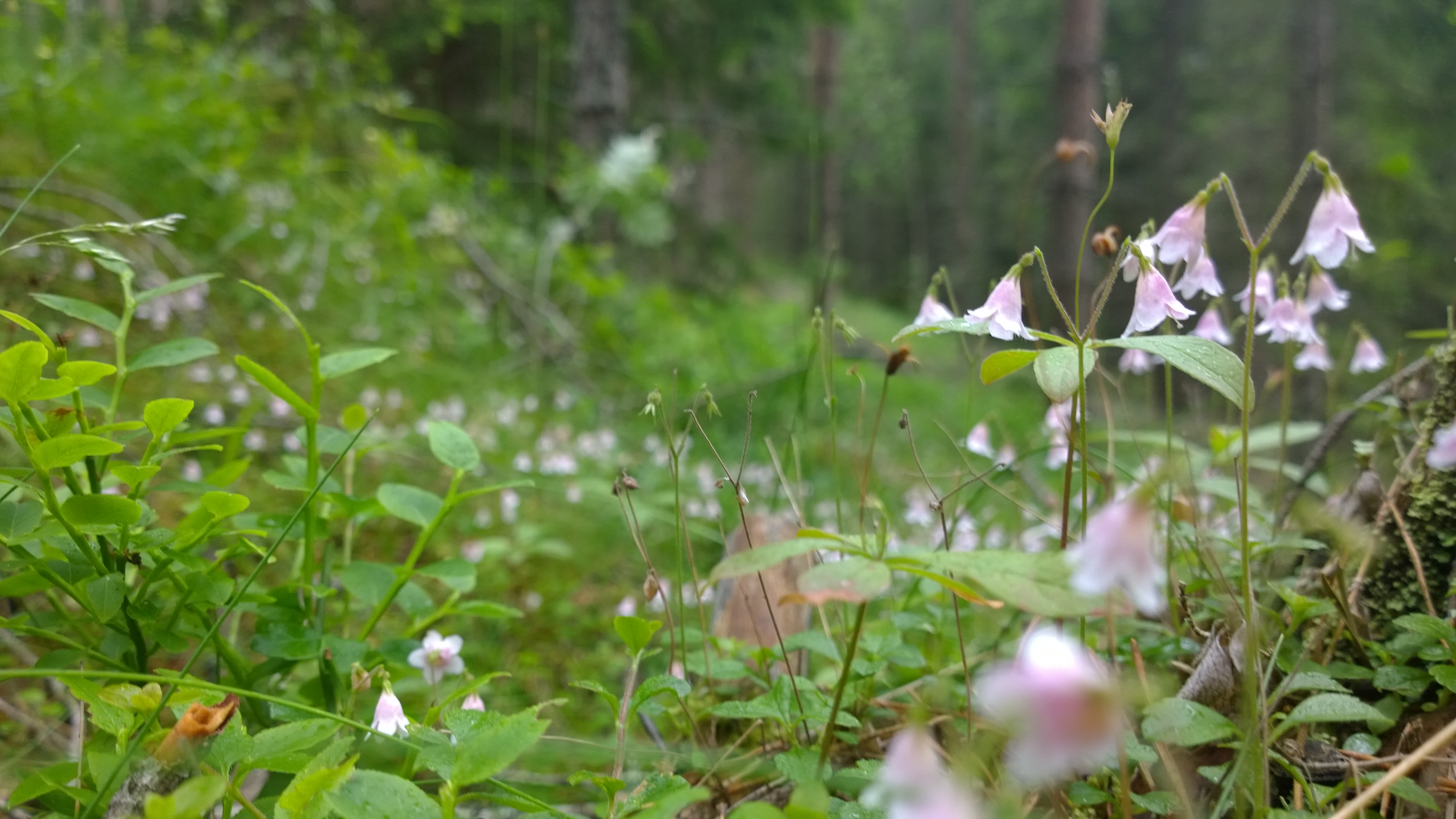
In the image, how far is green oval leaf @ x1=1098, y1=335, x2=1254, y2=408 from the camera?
2.57 feet

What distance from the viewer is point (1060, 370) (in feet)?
2.61

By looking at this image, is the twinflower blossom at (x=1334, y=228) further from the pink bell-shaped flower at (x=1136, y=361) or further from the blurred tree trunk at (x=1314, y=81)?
the blurred tree trunk at (x=1314, y=81)

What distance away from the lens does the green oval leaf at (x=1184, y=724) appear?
0.74 meters

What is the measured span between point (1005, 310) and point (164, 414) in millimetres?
1003

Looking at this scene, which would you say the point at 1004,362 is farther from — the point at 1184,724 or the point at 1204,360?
the point at 1184,724

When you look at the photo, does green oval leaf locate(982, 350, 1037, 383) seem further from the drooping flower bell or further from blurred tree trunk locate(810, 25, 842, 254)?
blurred tree trunk locate(810, 25, 842, 254)

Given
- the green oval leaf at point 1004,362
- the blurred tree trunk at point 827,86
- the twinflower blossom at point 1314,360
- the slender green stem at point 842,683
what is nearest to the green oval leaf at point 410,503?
the slender green stem at point 842,683

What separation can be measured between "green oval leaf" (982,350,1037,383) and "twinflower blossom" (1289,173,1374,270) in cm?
48

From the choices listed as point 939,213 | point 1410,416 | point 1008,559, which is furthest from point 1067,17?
point 939,213

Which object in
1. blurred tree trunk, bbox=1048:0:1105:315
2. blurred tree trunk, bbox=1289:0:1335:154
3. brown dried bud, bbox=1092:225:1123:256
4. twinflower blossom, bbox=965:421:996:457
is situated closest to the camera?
brown dried bud, bbox=1092:225:1123:256

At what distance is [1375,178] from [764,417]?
25.4ft

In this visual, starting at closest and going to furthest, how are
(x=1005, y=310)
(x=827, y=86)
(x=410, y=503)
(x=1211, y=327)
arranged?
(x=1005, y=310), (x=410, y=503), (x=1211, y=327), (x=827, y=86)

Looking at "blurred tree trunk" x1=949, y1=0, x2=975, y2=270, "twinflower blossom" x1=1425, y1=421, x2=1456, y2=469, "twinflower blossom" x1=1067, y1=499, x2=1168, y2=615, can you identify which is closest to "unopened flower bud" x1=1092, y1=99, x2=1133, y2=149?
"twinflower blossom" x1=1425, y1=421, x2=1456, y2=469

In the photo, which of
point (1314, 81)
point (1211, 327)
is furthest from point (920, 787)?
point (1314, 81)
